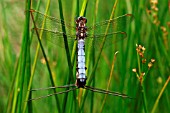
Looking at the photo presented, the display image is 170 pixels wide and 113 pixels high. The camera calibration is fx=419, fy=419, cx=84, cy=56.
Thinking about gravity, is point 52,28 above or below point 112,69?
above

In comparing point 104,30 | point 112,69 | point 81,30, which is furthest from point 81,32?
point 112,69

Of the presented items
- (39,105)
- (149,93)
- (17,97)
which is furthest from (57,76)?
(17,97)

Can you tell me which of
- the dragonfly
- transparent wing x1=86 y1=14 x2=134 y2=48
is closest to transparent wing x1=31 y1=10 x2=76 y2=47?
the dragonfly

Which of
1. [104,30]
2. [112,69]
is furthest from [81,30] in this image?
[112,69]

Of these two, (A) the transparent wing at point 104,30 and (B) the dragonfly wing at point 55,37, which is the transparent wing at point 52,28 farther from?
(A) the transparent wing at point 104,30

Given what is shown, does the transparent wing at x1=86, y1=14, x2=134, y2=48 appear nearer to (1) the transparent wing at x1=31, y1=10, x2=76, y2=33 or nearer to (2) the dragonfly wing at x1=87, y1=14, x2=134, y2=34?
(2) the dragonfly wing at x1=87, y1=14, x2=134, y2=34

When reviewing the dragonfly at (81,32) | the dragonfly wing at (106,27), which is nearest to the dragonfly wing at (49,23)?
the dragonfly at (81,32)

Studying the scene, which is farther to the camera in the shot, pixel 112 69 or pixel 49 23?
pixel 112 69

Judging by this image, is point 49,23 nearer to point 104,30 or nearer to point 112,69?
point 104,30
